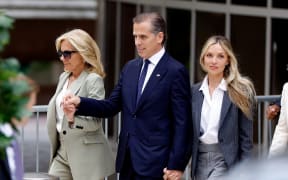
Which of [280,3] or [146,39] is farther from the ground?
[280,3]

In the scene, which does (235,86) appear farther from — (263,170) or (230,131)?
(263,170)

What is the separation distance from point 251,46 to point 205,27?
136 centimetres

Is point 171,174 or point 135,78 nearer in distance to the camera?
point 171,174

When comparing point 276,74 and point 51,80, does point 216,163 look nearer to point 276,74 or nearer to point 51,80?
point 276,74

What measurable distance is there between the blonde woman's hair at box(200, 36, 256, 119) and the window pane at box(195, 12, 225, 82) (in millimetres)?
8501

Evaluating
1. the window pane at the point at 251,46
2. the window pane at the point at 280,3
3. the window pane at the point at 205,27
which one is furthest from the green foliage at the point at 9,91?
the window pane at the point at 205,27

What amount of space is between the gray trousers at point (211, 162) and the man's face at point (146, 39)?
83cm

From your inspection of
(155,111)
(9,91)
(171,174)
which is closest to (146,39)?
(155,111)

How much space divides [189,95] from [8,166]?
2.24 meters

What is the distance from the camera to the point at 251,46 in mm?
15227

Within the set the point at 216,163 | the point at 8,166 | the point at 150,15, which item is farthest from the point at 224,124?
the point at 8,166

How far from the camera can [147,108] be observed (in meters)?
7.23

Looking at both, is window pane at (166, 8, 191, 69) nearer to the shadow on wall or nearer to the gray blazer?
the gray blazer

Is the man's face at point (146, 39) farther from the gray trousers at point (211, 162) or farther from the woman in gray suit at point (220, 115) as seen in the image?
the gray trousers at point (211, 162)
